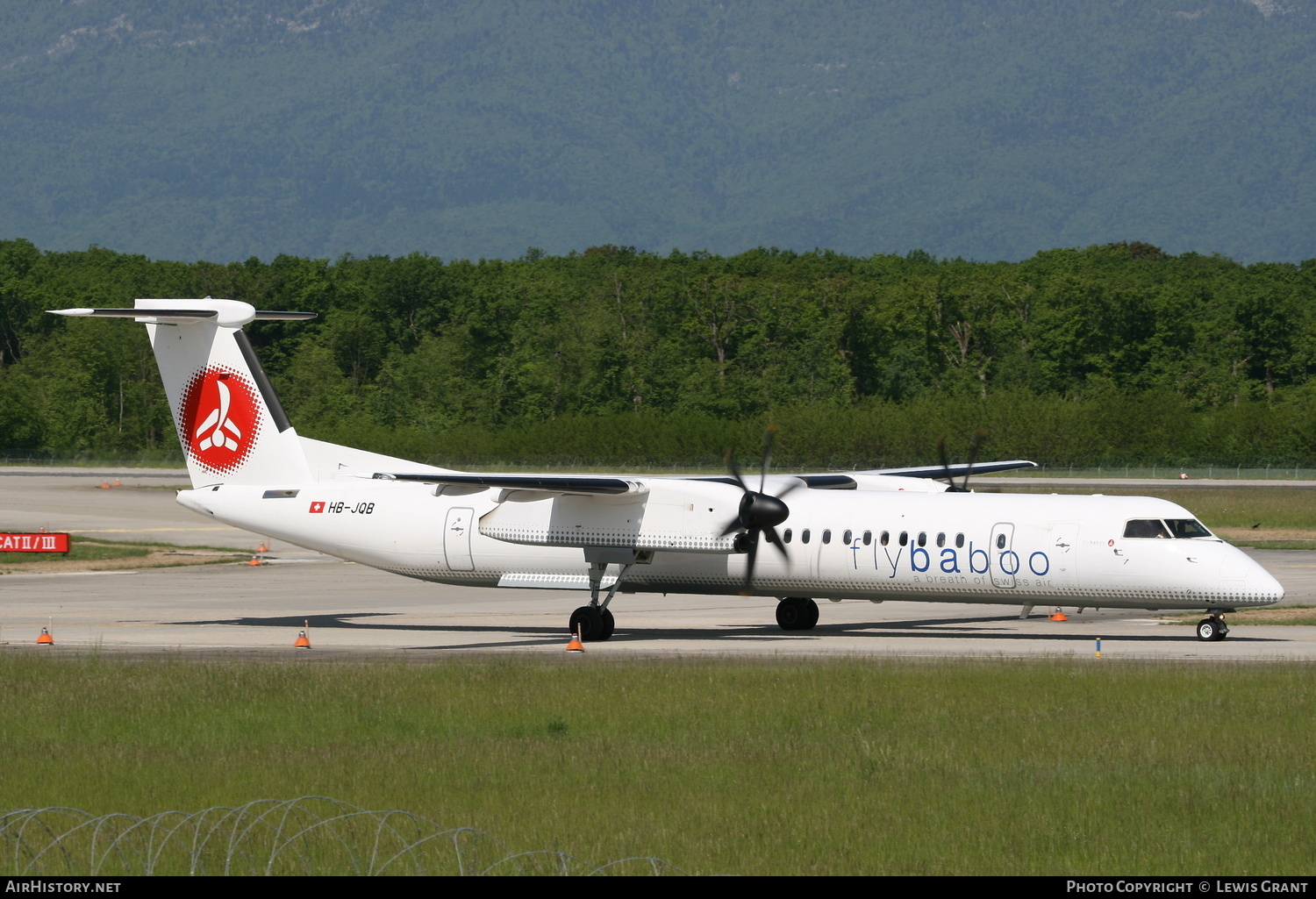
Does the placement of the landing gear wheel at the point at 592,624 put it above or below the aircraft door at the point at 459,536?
below

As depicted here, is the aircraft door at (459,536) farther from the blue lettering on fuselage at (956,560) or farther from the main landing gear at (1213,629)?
the main landing gear at (1213,629)

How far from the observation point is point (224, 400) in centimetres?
3147

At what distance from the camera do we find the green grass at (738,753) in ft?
42.8

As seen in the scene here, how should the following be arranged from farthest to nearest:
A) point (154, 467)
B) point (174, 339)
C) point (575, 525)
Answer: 1. point (154, 467)
2. point (174, 339)
3. point (575, 525)

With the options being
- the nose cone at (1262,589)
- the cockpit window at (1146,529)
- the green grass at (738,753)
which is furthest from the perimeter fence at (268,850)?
the nose cone at (1262,589)

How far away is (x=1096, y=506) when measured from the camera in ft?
91.1

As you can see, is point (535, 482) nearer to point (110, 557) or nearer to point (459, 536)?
point (459, 536)

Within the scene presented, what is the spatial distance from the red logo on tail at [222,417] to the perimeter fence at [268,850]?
59.6ft

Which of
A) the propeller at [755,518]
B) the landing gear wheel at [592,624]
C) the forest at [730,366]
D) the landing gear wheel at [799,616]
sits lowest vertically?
the landing gear wheel at [592,624]

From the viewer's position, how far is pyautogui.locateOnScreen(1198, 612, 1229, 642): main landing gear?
27.4 m
